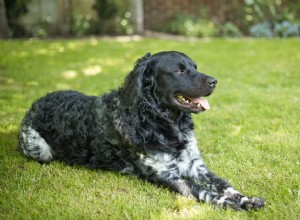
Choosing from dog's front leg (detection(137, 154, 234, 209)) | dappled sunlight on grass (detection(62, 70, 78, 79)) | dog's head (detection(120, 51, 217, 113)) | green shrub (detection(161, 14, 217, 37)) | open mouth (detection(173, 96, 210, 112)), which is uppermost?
dog's head (detection(120, 51, 217, 113))

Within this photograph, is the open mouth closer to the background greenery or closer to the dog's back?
the dog's back

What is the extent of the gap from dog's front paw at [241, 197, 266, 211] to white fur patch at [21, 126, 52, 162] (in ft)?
7.74

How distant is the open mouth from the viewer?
13.0 feet

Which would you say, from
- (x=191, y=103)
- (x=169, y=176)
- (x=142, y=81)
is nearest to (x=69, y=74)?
(x=142, y=81)

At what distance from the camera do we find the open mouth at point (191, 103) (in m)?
3.97

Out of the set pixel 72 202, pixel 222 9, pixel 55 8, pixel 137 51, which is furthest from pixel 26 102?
pixel 222 9

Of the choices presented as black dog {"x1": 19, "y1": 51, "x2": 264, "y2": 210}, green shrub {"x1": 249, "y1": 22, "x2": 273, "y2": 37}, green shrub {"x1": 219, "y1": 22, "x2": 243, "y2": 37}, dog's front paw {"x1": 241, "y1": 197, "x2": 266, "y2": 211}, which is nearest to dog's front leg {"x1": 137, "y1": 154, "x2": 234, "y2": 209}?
black dog {"x1": 19, "y1": 51, "x2": 264, "y2": 210}

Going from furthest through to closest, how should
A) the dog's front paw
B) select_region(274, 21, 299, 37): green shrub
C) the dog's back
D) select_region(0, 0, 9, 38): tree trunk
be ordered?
select_region(274, 21, 299, 37): green shrub, select_region(0, 0, 9, 38): tree trunk, the dog's back, the dog's front paw

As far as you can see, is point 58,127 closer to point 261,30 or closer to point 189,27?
point 189,27

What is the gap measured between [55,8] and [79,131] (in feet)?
34.3

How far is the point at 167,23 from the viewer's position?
15469 mm

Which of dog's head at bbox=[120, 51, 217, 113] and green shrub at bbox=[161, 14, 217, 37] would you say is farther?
green shrub at bbox=[161, 14, 217, 37]

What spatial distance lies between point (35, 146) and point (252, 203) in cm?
258

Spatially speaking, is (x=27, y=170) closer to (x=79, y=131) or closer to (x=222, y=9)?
(x=79, y=131)
